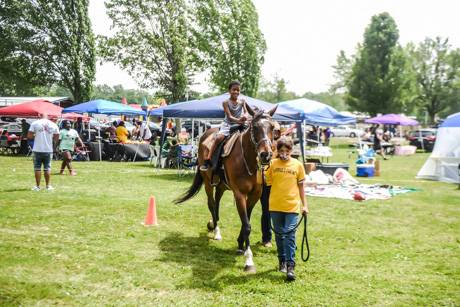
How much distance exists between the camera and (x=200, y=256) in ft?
21.3

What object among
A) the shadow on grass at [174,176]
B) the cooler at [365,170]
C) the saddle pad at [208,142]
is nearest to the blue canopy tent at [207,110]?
the shadow on grass at [174,176]

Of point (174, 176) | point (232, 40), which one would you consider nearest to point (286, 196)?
point (174, 176)

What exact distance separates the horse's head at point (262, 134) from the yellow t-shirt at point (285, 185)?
0.26 meters

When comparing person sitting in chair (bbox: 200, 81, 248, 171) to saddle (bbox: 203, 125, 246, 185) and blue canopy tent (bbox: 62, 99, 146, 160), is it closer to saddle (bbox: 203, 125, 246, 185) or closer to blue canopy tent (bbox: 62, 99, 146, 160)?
saddle (bbox: 203, 125, 246, 185)

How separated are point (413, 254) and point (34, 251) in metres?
5.78

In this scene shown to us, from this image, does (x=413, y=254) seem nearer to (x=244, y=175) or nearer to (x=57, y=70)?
(x=244, y=175)

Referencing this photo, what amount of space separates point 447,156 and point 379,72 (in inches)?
1446

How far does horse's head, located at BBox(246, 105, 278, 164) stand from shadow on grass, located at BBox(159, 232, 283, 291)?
60.5 inches

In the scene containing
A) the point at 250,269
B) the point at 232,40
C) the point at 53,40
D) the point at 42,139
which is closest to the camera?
the point at 250,269

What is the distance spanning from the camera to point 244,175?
6.40 meters

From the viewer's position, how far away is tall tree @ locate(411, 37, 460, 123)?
203 ft

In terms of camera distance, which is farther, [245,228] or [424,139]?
[424,139]

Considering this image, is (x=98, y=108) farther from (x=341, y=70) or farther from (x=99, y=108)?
(x=341, y=70)

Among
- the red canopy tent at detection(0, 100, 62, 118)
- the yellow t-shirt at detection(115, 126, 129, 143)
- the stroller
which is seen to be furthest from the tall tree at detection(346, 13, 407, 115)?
the red canopy tent at detection(0, 100, 62, 118)
